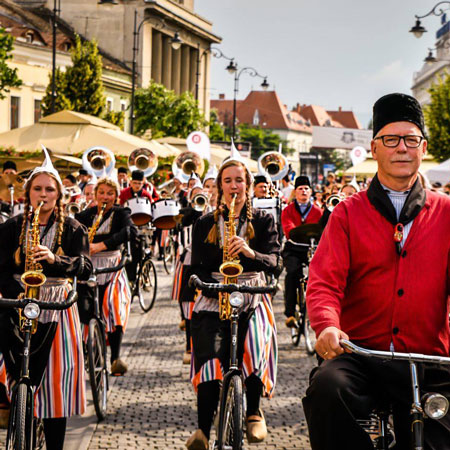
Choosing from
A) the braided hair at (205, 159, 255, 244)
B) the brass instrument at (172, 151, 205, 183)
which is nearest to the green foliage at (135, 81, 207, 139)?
the brass instrument at (172, 151, 205, 183)

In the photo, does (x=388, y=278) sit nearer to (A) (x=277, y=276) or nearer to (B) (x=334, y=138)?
(A) (x=277, y=276)

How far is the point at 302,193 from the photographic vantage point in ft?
39.5

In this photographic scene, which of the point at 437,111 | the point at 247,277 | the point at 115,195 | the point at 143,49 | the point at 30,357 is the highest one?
the point at 143,49

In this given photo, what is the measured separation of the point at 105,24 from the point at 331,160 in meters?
101

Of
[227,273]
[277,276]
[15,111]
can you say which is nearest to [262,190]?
[277,276]

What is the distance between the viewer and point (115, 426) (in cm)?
721

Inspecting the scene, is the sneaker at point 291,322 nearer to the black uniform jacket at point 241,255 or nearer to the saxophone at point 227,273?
the black uniform jacket at point 241,255

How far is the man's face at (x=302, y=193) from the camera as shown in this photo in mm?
12016

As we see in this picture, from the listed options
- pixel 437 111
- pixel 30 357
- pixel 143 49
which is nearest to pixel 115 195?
pixel 30 357

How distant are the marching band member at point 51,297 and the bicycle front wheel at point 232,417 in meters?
0.94

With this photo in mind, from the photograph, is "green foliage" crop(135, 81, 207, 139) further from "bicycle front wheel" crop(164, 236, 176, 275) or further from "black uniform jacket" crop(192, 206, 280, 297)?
"black uniform jacket" crop(192, 206, 280, 297)

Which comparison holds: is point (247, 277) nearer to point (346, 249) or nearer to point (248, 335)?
point (248, 335)

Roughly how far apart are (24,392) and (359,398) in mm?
2471

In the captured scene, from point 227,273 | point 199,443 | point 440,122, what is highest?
point 440,122
